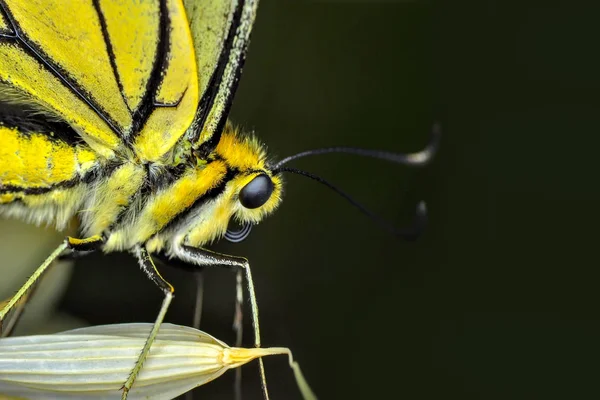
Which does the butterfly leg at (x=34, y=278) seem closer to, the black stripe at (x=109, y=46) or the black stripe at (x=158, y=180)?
the black stripe at (x=158, y=180)

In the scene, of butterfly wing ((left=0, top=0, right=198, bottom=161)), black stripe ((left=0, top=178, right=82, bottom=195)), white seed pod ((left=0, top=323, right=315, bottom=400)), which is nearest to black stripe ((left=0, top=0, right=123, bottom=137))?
butterfly wing ((left=0, top=0, right=198, bottom=161))

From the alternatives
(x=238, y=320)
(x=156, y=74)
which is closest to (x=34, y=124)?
(x=156, y=74)

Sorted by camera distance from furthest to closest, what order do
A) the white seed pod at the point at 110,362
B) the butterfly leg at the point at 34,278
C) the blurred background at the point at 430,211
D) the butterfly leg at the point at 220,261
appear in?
the blurred background at the point at 430,211, the butterfly leg at the point at 220,261, the butterfly leg at the point at 34,278, the white seed pod at the point at 110,362

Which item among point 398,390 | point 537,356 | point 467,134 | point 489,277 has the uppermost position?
point 467,134

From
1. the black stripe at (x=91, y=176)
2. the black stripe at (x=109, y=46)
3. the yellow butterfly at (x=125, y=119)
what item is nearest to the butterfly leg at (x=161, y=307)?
the yellow butterfly at (x=125, y=119)

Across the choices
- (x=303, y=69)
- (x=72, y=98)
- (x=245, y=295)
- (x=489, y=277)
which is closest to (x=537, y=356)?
(x=489, y=277)

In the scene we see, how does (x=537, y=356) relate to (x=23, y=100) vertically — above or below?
below

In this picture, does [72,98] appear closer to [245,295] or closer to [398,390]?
[245,295]
